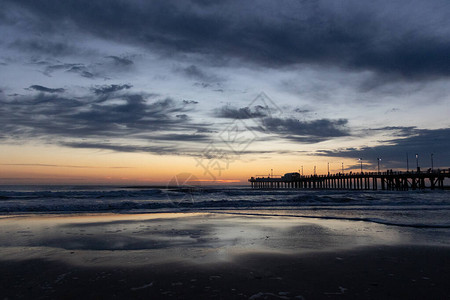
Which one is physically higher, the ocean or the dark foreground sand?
the dark foreground sand

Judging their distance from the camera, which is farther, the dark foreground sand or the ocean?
the ocean

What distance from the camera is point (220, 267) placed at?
6.25 metres

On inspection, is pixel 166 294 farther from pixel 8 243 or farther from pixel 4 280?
pixel 8 243

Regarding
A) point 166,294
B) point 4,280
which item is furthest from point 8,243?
point 166,294

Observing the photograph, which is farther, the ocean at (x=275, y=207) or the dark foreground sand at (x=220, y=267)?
the ocean at (x=275, y=207)

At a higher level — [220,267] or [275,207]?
[220,267]

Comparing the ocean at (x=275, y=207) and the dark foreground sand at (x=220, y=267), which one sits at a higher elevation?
the dark foreground sand at (x=220, y=267)

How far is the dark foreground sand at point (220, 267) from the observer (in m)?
4.80

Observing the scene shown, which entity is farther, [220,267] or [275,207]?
[275,207]

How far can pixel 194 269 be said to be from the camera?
6.10 meters

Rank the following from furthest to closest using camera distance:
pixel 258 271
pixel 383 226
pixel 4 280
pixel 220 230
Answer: pixel 383 226
pixel 220 230
pixel 258 271
pixel 4 280

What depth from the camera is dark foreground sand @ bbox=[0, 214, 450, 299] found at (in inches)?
189

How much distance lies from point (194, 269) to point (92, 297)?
2.09m

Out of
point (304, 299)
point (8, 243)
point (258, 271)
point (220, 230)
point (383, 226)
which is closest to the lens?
point (304, 299)
